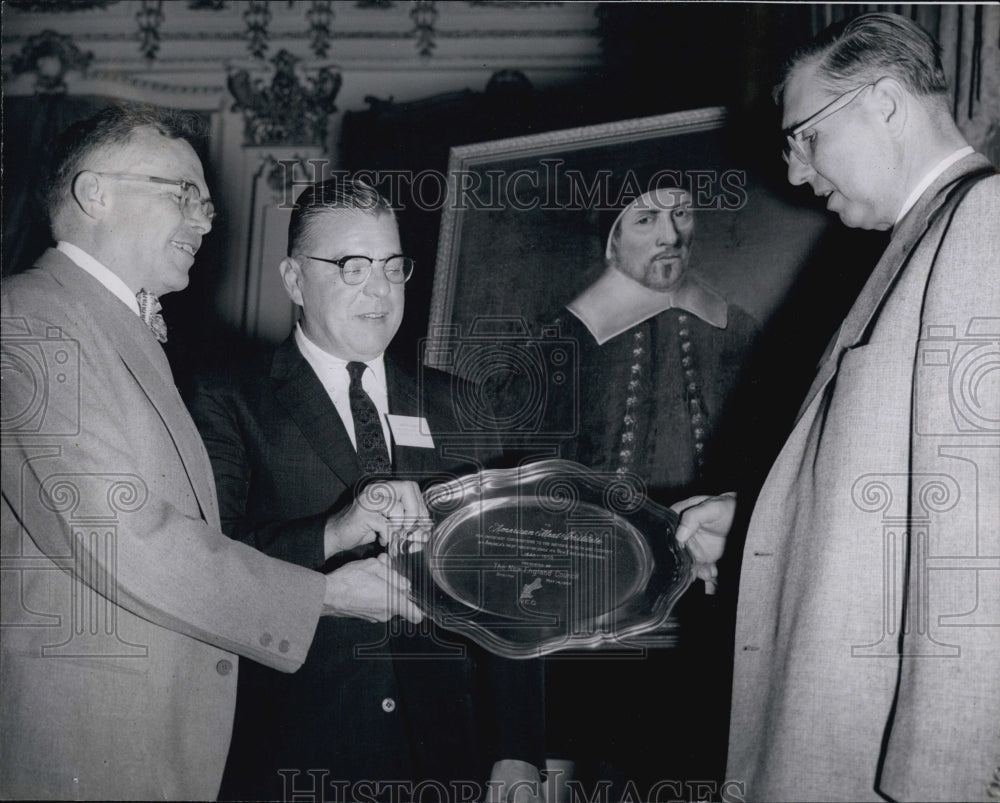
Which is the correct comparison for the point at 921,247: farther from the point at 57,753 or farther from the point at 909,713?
the point at 57,753

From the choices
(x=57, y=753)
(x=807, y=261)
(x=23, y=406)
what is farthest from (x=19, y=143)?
(x=807, y=261)

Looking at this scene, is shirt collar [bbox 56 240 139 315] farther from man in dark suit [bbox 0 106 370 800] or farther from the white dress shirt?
the white dress shirt

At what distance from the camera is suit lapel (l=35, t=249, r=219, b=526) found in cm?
267

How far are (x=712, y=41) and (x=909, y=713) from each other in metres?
2.50

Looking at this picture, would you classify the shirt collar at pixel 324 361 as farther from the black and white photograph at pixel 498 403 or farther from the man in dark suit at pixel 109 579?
the man in dark suit at pixel 109 579

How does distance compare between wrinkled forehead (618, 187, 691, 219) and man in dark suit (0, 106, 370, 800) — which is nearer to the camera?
man in dark suit (0, 106, 370, 800)

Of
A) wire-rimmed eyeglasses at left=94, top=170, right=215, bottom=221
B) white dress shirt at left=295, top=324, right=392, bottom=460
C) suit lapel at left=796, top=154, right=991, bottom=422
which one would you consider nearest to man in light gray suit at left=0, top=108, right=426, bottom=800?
wire-rimmed eyeglasses at left=94, top=170, right=215, bottom=221

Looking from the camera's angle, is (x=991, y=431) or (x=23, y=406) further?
(x=23, y=406)

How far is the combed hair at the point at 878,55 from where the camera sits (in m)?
2.68

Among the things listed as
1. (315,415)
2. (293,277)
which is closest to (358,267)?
(293,277)

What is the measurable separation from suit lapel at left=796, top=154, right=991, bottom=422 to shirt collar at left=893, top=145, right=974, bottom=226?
3 centimetres

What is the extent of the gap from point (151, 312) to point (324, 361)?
19.2 inches

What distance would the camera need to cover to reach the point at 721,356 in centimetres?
335

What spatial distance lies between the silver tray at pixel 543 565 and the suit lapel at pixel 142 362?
0.56 meters
